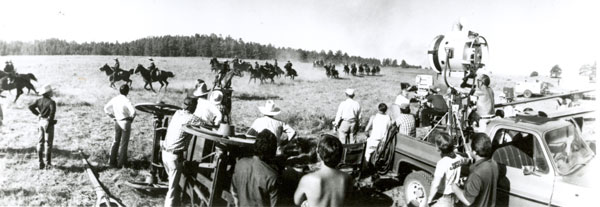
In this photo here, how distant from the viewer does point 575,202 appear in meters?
4.30

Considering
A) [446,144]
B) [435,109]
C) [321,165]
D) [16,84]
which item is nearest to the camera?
[321,165]

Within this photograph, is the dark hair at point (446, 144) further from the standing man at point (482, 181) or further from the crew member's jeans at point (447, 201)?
the crew member's jeans at point (447, 201)

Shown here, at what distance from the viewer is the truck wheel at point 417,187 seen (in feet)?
19.1

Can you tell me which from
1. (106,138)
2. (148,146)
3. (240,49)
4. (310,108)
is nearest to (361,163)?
(148,146)

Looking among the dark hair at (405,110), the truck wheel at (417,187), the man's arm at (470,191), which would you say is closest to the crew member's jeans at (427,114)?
the dark hair at (405,110)

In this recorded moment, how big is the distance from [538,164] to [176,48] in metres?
56.7

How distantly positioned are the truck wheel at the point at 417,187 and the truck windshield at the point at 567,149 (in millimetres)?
1642

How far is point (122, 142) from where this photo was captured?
7695 millimetres

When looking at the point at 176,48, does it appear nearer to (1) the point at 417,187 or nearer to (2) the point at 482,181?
(1) the point at 417,187

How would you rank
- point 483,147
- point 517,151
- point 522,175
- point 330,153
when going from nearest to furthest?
point 330,153 → point 483,147 → point 522,175 → point 517,151

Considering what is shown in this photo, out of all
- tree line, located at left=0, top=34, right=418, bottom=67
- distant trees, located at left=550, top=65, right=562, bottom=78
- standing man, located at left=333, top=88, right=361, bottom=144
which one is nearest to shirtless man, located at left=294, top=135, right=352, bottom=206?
standing man, located at left=333, top=88, right=361, bottom=144

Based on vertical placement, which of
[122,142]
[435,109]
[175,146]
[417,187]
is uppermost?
[435,109]

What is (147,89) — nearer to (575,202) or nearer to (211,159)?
(211,159)

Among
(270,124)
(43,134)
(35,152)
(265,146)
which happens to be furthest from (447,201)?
(35,152)
